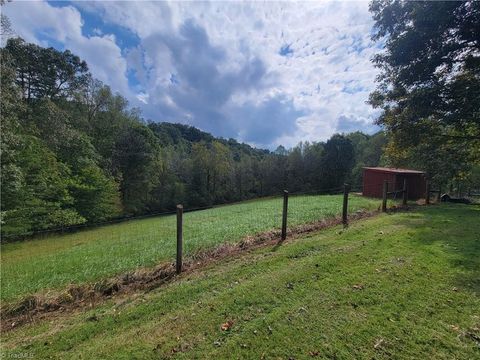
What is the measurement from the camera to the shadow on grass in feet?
16.0

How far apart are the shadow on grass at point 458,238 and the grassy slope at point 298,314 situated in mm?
52

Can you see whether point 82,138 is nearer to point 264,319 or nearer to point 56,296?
point 56,296

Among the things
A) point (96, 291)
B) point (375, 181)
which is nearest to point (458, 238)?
point (96, 291)

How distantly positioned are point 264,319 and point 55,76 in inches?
1274

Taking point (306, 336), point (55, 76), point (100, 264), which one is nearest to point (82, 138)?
point (55, 76)

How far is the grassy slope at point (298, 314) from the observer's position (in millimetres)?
3162

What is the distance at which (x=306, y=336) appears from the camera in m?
3.31

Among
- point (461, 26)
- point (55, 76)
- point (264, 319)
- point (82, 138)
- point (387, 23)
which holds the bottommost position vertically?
point (264, 319)

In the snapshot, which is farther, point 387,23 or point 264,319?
point 387,23

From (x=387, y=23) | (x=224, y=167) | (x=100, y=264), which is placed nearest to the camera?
(x=100, y=264)

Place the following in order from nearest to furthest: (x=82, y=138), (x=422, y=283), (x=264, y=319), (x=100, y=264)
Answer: (x=264, y=319)
(x=422, y=283)
(x=100, y=264)
(x=82, y=138)

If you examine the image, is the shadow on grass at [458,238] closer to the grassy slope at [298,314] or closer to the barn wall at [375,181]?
the grassy slope at [298,314]

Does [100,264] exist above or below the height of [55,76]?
below

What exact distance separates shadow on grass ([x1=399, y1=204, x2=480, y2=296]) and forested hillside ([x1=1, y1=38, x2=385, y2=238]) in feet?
54.1
